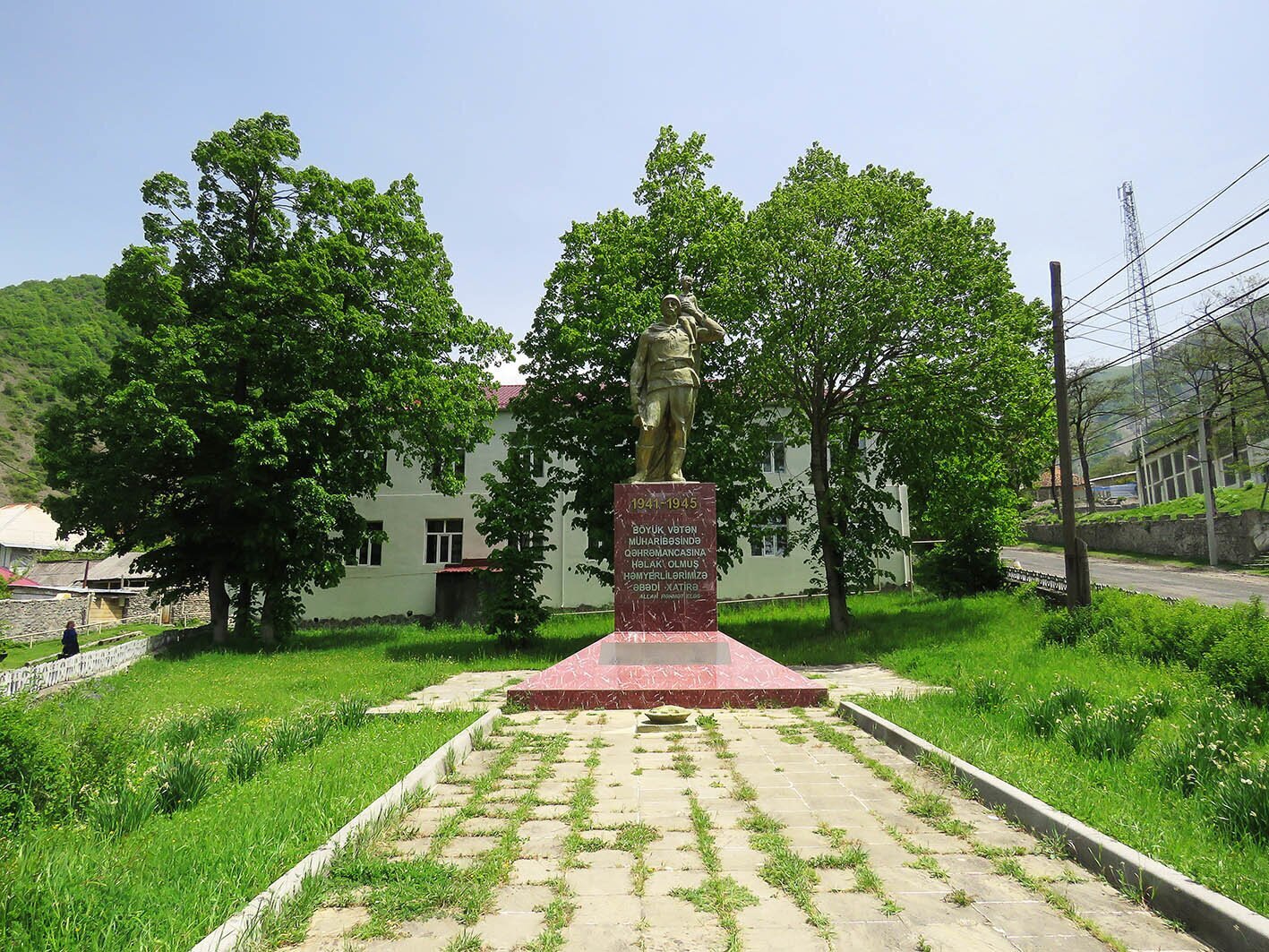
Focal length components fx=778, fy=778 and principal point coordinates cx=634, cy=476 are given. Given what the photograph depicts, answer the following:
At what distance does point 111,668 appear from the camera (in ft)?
53.3

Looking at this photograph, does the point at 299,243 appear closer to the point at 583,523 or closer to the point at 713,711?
the point at 583,523

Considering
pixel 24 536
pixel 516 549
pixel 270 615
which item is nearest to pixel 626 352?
pixel 516 549

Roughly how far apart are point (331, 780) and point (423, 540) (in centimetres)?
2255

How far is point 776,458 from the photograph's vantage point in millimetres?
25875

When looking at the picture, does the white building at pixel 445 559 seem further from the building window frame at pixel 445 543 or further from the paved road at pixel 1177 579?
the paved road at pixel 1177 579

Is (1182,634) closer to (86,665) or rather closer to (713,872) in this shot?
(713,872)

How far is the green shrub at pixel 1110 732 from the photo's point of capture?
5.57m

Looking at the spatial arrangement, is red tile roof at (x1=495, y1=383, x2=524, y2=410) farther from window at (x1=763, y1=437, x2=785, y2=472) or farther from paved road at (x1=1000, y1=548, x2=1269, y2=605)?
paved road at (x1=1000, y1=548, x2=1269, y2=605)

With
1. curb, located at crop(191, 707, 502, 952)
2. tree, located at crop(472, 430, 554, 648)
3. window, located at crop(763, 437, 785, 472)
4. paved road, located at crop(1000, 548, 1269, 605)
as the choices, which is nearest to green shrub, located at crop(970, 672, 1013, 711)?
curb, located at crop(191, 707, 502, 952)

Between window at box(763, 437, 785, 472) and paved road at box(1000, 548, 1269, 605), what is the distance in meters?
7.78

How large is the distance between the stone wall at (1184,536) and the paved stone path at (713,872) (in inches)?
1222

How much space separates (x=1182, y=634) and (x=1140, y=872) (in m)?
9.11

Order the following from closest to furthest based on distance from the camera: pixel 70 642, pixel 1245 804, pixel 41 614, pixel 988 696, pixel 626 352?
pixel 1245 804, pixel 988 696, pixel 626 352, pixel 70 642, pixel 41 614

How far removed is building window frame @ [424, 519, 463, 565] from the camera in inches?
1069
